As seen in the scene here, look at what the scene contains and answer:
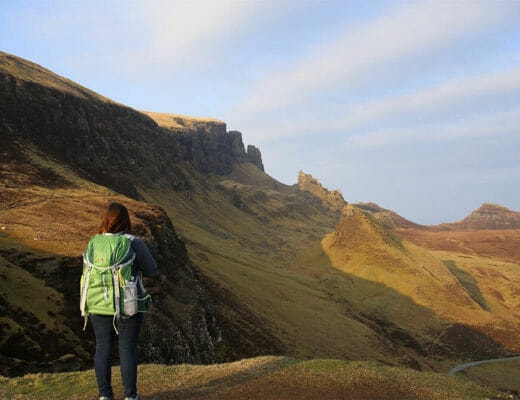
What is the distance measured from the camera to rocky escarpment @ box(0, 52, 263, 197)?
287ft

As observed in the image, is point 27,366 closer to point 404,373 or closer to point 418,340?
point 404,373

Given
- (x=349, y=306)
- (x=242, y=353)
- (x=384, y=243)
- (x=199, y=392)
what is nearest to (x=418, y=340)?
(x=349, y=306)

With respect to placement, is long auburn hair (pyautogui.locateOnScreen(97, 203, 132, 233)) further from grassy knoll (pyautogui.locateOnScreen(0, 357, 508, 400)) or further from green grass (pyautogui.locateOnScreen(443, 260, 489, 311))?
green grass (pyautogui.locateOnScreen(443, 260, 489, 311))

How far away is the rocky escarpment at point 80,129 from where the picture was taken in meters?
87.6

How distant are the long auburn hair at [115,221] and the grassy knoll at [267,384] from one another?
5370 mm

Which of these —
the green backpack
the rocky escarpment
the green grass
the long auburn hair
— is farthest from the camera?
the green grass

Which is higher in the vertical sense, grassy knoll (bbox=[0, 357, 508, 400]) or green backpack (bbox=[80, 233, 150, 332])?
green backpack (bbox=[80, 233, 150, 332])

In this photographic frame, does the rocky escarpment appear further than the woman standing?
Yes

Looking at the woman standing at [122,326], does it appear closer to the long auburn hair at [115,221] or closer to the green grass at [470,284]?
the long auburn hair at [115,221]

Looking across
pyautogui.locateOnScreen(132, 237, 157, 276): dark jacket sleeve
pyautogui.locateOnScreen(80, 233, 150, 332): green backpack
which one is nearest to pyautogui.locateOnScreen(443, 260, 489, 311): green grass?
pyautogui.locateOnScreen(132, 237, 157, 276): dark jacket sleeve

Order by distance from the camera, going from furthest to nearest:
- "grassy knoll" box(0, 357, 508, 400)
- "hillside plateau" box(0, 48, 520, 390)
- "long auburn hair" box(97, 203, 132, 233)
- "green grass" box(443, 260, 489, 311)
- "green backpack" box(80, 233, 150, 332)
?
"green grass" box(443, 260, 489, 311)
"hillside plateau" box(0, 48, 520, 390)
"grassy knoll" box(0, 357, 508, 400)
"long auburn hair" box(97, 203, 132, 233)
"green backpack" box(80, 233, 150, 332)

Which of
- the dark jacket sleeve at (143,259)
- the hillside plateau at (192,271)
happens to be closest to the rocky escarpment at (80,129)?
the hillside plateau at (192,271)

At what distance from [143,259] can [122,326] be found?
138 centimetres

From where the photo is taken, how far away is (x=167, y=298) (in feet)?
123
